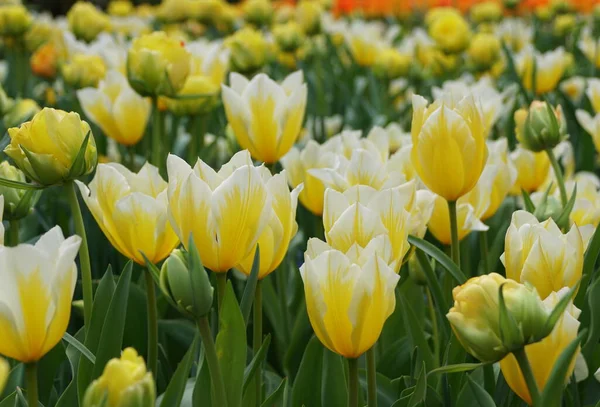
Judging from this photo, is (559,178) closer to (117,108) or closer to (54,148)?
(54,148)

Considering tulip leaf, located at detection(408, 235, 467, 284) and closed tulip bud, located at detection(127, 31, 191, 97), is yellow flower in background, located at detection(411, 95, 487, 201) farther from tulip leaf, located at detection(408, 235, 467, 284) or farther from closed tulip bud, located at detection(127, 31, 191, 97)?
closed tulip bud, located at detection(127, 31, 191, 97)

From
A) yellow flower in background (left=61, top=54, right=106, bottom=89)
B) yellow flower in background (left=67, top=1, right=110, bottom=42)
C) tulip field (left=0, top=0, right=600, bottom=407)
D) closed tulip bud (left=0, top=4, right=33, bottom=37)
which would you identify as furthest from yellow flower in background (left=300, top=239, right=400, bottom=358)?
yellow flower in background (left=67, top=1, right=110, bottom=42)

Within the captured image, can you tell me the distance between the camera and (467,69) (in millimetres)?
3523

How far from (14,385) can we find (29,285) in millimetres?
396

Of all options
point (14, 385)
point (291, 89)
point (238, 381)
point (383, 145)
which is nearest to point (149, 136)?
point (291, 89)

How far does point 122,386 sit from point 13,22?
2.52 m

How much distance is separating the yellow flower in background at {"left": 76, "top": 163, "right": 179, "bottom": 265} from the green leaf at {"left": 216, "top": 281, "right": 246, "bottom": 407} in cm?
15

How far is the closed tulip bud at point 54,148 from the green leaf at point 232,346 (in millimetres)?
251

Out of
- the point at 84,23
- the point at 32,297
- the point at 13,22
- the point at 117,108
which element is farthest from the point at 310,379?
the point at 84,23

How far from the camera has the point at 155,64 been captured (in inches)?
57.9

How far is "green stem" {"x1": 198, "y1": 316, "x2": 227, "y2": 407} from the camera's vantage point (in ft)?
2.38

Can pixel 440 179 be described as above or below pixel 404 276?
above

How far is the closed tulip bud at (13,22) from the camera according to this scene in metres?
2.85

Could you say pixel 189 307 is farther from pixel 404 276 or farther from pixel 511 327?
pixel 404 276
